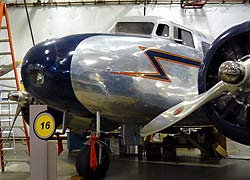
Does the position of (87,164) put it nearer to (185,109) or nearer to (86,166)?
(86,166)

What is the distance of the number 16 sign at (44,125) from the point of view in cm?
323

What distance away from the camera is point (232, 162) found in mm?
7086

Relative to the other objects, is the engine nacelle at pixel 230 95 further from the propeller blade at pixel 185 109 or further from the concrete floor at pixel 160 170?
the concrete floor at pixel 160 170

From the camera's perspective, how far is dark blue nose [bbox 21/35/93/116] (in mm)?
4082

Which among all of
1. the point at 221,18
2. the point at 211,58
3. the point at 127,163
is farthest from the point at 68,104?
the point at 221,18

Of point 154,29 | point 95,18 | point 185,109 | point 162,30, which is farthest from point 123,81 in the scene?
point 95,18

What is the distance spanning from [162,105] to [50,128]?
1561mm

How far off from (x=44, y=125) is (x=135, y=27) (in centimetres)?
255

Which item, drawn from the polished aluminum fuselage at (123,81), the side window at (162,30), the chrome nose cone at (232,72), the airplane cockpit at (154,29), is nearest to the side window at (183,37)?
the airplane cockpit at (154,29)

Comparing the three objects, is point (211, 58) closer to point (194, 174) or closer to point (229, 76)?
point (229, 76)

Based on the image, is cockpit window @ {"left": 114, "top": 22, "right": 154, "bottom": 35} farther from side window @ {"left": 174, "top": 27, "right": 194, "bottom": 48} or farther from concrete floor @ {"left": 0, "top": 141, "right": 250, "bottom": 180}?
concrete floor @ {"left": 0, "top": 141, "right": 250, "bottom": 180}

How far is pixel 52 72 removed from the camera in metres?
4.10

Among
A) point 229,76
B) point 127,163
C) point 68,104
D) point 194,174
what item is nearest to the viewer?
point 229,76

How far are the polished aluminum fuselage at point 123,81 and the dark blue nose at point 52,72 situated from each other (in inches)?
3.5
